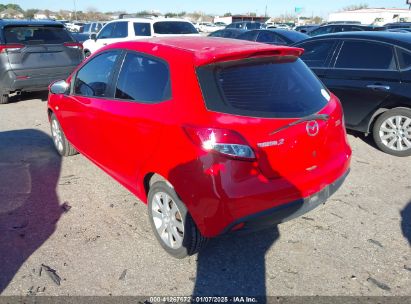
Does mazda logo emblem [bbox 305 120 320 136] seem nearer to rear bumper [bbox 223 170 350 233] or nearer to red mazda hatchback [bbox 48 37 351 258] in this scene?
red mazda hatchback [bbox 48 37 351 258]

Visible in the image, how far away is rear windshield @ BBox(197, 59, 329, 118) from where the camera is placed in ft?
8.06

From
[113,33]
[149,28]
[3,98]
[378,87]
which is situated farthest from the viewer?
[113,33]

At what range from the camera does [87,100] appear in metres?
3.74

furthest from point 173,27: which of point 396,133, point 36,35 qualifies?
point 396,133

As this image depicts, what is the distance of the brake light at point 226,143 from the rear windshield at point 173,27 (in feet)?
31.7

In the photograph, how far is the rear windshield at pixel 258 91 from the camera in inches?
96.7

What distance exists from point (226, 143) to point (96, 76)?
6.90ft

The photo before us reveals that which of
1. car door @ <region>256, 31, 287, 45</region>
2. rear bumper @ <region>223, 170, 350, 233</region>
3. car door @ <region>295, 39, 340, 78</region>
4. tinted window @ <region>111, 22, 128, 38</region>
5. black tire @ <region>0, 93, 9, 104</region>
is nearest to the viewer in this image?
rear bumper @ <region>223, 170, 350, 233</region>

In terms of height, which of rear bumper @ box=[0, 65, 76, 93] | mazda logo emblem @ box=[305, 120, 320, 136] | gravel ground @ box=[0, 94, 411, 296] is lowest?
gravel ground @ box=[0, 94, 411, 296]

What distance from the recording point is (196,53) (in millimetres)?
2660

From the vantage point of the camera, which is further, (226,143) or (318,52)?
(318,52)

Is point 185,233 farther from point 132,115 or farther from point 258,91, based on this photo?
point 258,91

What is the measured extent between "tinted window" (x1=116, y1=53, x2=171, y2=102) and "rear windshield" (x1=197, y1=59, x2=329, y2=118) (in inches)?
15.7

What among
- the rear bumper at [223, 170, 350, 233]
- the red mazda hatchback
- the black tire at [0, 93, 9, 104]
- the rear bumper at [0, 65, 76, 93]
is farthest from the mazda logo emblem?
the black tire at [0, 93, 9, 104]
